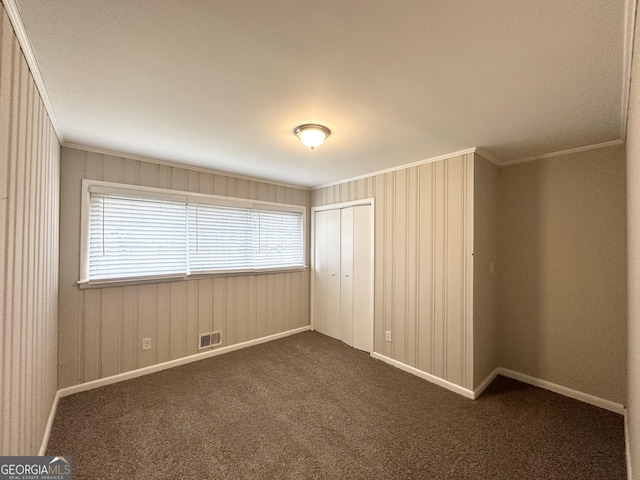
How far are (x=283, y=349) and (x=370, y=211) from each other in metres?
2.20

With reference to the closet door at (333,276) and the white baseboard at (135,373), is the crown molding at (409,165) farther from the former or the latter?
the white baseboard at (135,373)

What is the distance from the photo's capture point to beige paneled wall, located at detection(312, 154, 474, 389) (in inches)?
106

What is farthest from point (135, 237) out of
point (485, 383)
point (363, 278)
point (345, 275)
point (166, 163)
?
point (485, 383)

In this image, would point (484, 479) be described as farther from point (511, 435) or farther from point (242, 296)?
point (242, 296)

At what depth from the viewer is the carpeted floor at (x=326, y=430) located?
68.8 inches

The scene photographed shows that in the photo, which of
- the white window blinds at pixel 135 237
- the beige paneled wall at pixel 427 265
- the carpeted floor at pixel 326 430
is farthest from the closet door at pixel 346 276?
the white window blinds at pixel 135 237

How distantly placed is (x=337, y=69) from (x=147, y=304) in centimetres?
299

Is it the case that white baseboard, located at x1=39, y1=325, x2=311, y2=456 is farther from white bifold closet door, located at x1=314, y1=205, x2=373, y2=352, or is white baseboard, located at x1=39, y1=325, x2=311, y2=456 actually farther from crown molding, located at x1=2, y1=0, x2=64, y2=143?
crown molding, located at x1=2, y1=0, x2=64, y2=143

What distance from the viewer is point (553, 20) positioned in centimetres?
112

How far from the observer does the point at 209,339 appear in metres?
3.42

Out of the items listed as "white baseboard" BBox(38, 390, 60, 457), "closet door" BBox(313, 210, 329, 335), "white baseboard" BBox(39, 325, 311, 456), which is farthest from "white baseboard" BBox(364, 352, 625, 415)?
"white baseboard" BBox(38, 390, 60, 457)

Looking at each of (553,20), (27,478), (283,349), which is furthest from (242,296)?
(553,20)

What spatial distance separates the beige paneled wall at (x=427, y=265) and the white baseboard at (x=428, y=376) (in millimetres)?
40

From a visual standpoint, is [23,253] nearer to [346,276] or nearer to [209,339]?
[209,339]
